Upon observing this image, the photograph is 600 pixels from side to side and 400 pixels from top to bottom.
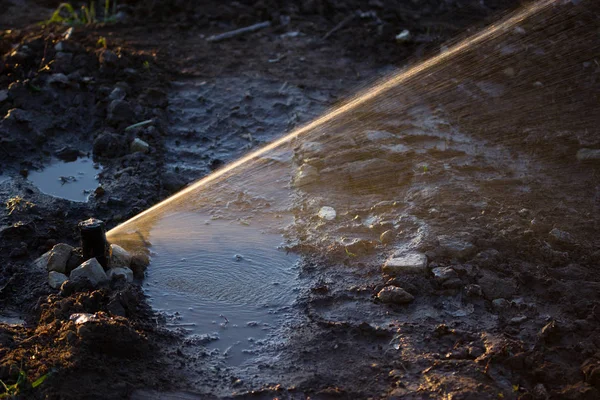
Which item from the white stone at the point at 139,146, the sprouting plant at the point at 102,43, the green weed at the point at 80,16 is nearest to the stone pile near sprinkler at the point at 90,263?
the white stone at the point at 139,146

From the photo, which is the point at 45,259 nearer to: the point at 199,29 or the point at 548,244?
the point at 548,244

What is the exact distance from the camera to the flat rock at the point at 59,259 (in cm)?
490

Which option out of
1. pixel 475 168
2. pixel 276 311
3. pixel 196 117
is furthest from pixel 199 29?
pixel 276 311

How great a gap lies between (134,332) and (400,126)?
12.3 feet

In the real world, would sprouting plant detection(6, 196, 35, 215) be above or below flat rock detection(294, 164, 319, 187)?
above

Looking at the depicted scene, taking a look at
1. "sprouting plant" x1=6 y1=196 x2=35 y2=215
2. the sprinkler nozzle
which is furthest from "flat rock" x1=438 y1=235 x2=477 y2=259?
"sprouting plant" x1=6 y1=196 x2=35 y2=215

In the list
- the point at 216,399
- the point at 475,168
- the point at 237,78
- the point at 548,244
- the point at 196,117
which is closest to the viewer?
the point at 216,399

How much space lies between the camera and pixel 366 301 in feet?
15.6

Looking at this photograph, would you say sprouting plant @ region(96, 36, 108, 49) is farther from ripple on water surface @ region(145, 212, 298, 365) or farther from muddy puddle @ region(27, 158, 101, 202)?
ripple on water surface @ region(145, 212, 298, 365)

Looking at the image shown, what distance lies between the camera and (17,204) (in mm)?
5844

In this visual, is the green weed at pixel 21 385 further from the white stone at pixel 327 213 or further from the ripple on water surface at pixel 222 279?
the white stone at pixel 327 213

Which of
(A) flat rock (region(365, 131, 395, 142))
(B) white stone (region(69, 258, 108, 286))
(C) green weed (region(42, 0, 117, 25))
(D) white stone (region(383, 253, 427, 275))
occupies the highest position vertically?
(C) green weed (region(42, 0, 117, 25))

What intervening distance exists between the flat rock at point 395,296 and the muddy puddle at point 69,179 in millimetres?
3036

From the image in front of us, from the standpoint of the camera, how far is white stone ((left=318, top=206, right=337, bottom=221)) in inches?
226
